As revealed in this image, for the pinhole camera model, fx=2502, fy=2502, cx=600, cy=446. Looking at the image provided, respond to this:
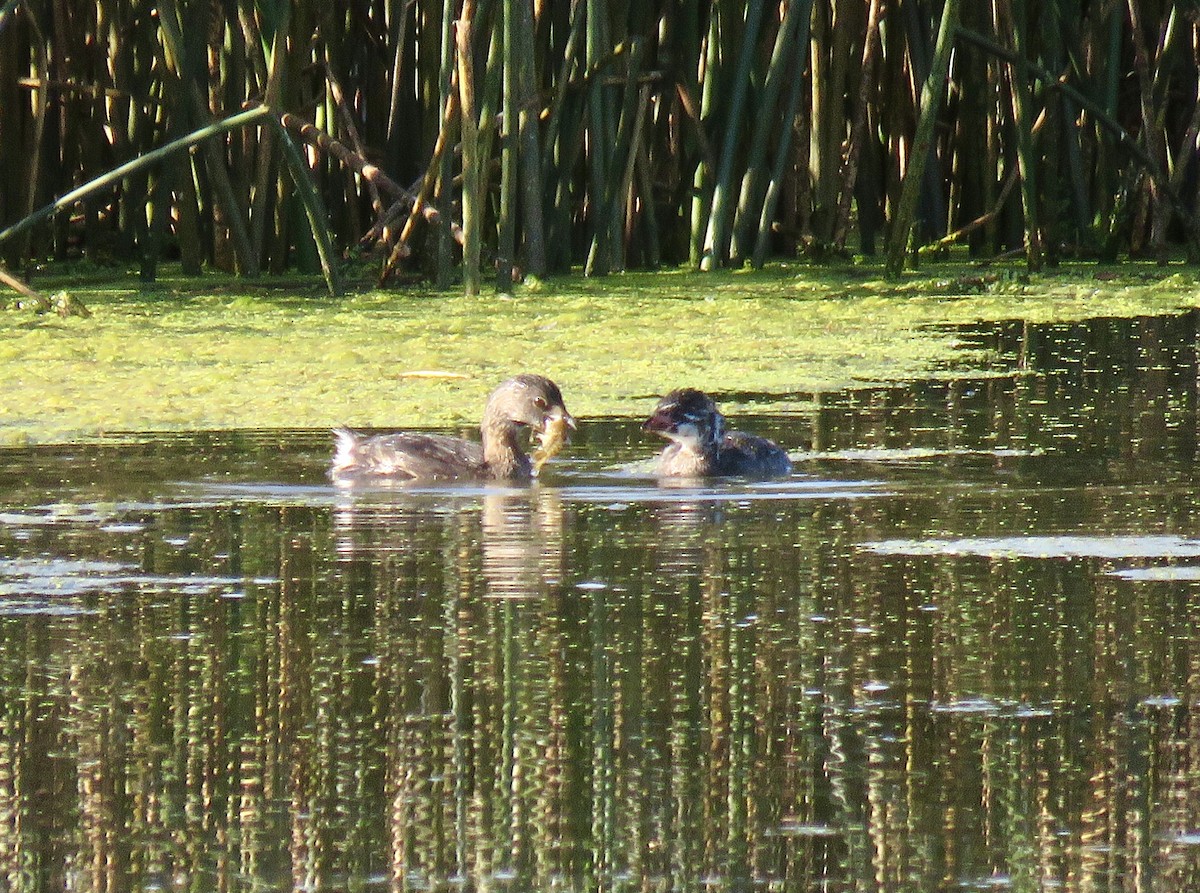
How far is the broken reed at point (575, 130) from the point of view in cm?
1020

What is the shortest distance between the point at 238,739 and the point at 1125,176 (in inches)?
384

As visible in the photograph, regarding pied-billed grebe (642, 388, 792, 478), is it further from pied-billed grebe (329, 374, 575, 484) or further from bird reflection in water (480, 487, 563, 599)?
bird reflection in water (480, 487, 563, 599)

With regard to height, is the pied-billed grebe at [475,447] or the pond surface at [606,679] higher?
the pied-billed grebe at [475,447]

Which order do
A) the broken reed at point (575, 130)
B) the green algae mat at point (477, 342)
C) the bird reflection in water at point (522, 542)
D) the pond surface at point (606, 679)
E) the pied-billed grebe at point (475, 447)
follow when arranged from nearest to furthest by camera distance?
the pond surface at point (606, 679) → the bird reflection in water at point (522, 542) → the pied-billed grebe at point (475, 447) → the green algae mat at point (477, 342) → the broken reed at point (575, 130)

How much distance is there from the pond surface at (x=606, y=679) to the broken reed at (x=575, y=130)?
A: 4737 millimetres

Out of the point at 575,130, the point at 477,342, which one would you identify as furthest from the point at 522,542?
the point at 575,130

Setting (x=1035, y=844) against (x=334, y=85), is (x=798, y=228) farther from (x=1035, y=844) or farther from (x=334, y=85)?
(x=1035, y=844)

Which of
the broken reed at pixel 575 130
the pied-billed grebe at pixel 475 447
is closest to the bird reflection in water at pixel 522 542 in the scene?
the pied-billed grebe at pixel 475 447

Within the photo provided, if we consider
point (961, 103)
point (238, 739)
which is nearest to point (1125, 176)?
point (961, 103)

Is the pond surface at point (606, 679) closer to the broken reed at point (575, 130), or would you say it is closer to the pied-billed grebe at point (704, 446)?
the pied-billed grebe at point (704, 446)

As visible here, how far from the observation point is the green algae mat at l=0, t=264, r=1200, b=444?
271 inches

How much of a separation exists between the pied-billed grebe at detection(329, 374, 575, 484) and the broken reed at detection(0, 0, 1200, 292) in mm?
3712

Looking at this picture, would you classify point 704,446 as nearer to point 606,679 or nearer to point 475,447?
point 475,447

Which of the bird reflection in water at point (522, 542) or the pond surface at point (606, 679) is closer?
the pond surface at point (606, 679)
